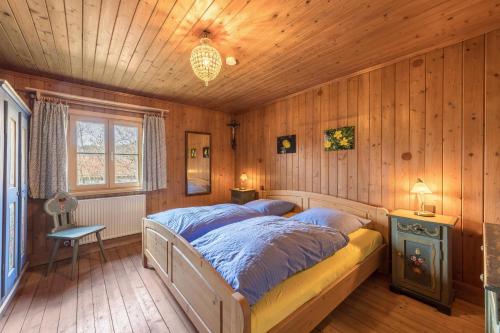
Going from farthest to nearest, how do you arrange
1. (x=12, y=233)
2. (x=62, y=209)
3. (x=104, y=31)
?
(x=62, y=209)
(x=12, y=233)
(x=104, y=31)

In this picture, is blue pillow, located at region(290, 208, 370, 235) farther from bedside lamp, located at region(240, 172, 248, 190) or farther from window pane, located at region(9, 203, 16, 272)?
window pane, located at region(9, 203, 16, 272)

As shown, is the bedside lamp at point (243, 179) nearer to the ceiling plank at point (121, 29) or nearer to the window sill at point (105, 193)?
the window sill at point (105, 193)

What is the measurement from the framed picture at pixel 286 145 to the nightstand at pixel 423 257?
1.81 m

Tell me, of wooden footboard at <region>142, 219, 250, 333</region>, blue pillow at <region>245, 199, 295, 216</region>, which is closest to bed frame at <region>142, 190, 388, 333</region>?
wooden footboard at <region>142, 219, 250, 333</region>

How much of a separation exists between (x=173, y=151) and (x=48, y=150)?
5.51ft

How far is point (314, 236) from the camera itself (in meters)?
1.83

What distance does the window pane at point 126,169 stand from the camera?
3478 millimetres

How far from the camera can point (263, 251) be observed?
147 cm

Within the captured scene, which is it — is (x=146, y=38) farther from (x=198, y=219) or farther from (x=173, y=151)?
(x=173, y=151)

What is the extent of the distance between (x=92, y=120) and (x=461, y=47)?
4.59 m

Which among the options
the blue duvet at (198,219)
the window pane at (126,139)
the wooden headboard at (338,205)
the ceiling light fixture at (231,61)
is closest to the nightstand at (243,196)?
the wooden headboard at (338,205)

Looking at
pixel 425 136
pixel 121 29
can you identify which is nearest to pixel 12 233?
pixel 121 29

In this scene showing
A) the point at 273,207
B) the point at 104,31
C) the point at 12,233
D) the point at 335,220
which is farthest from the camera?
the point at 273,207

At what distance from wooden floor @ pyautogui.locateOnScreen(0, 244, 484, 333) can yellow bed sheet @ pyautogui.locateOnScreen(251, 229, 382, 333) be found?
0.39 metres
